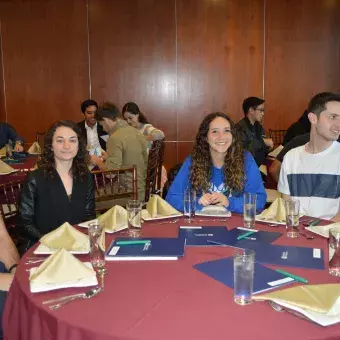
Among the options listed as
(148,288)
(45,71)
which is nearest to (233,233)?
(148,288)

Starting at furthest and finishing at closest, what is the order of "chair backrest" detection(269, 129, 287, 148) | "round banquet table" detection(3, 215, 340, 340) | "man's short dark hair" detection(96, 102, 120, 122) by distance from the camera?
"chair backrest" detection(269, 129, 287, 148) < "man's short dark hair" detection(96, 102, 120, 122) < "round banquet table" detection(3, 215, 340, 340)

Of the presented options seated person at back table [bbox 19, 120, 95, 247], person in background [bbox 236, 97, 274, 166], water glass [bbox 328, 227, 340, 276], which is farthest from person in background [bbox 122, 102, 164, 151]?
water glass [bbox 328, 227, 340, 276]

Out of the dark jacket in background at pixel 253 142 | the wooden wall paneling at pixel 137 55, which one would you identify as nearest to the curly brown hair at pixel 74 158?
the dark jacket in background at pixel 253 142

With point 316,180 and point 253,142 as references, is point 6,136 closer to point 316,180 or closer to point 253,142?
point 253,142

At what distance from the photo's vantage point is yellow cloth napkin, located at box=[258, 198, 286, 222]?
84.3 inches

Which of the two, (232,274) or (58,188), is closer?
(232,274)

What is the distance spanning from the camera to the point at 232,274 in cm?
147

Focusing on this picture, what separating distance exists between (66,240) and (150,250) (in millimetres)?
358

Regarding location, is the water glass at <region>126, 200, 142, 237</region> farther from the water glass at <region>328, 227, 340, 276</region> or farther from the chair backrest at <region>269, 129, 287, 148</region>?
the chair backrest at <region>269, 129, 287, 148</region>

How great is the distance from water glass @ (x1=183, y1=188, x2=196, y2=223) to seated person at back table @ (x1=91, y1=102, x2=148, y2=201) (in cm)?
188

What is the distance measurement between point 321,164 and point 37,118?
5.60 meters

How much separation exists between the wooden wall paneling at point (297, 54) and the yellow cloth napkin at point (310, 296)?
20.2ft

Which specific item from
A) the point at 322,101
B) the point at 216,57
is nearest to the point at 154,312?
the point at 322,101

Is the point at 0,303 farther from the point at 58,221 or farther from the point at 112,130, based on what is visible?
the point at 112,130
